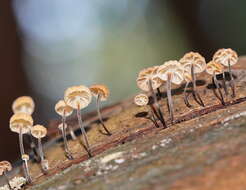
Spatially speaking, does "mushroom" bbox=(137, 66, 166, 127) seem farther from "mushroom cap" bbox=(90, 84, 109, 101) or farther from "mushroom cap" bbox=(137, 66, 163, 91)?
"mushroom cap" bbox=(90, 84, 109, 101)

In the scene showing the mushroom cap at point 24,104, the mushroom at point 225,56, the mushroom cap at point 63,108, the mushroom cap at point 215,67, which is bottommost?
the mushroom cap at point 215,67

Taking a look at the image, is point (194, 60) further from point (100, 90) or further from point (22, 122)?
point (22, 122)

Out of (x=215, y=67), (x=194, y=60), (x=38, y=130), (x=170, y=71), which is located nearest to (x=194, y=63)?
(x=194, y=60)

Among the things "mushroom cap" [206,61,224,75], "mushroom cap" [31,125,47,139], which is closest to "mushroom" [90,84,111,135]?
"mushroom cap" [31,125,47,139]

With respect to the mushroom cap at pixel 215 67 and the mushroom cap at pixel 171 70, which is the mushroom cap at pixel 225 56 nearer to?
the mushroom cap at pixel 215 67

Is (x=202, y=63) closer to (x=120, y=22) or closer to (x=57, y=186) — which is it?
Result: (x=57, y=186)

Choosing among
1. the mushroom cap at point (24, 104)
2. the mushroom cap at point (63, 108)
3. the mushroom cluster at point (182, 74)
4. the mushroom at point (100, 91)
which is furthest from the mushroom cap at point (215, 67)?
the mushroom cap at point (24, 104)
